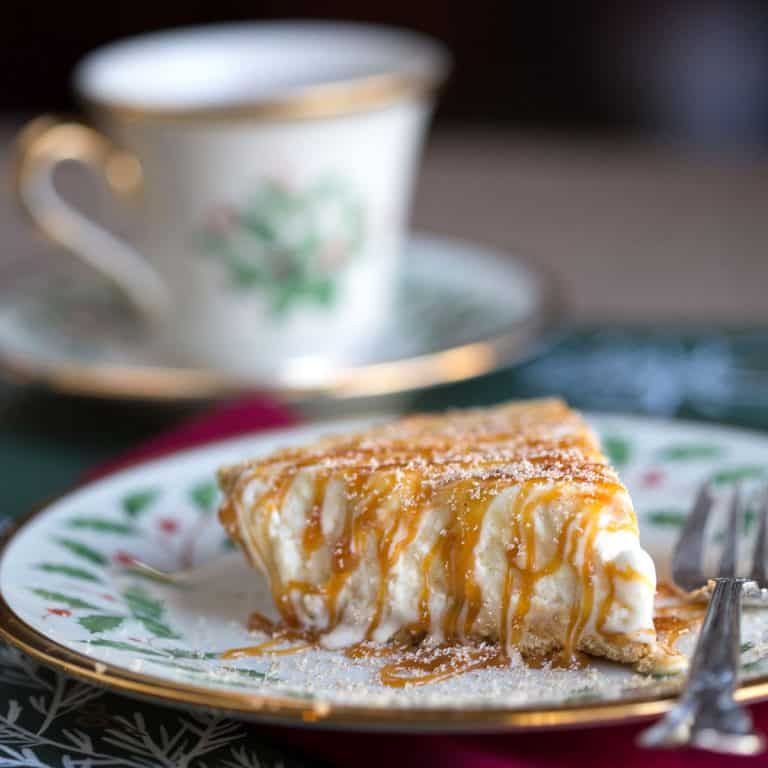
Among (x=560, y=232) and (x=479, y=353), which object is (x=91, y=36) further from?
(x=479, y=353)

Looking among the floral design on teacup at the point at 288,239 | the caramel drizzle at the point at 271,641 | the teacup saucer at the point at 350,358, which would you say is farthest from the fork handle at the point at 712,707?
the floral design on teacup at the point at 288,239

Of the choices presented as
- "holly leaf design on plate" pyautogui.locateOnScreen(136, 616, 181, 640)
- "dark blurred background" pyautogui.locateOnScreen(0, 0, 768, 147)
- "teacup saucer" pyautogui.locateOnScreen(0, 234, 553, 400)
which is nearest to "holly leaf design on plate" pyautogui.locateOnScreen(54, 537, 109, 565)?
"holly leaf design on plate" pyautogui.locateOnScreen(136, 616, 181, 640)

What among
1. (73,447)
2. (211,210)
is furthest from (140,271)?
(73,447)

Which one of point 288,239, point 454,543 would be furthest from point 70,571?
point 288,239

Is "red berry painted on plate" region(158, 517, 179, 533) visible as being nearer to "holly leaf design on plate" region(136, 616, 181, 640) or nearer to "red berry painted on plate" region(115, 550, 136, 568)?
"red berry painted on plate" region(115, 550, 136, 568)

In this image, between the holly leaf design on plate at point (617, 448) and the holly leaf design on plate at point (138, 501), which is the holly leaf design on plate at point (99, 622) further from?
the holly leaf design on plate at point (617, 448)

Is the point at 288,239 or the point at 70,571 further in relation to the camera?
the point at 288,239

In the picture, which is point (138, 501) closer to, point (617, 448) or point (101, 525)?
point (101, 525)
